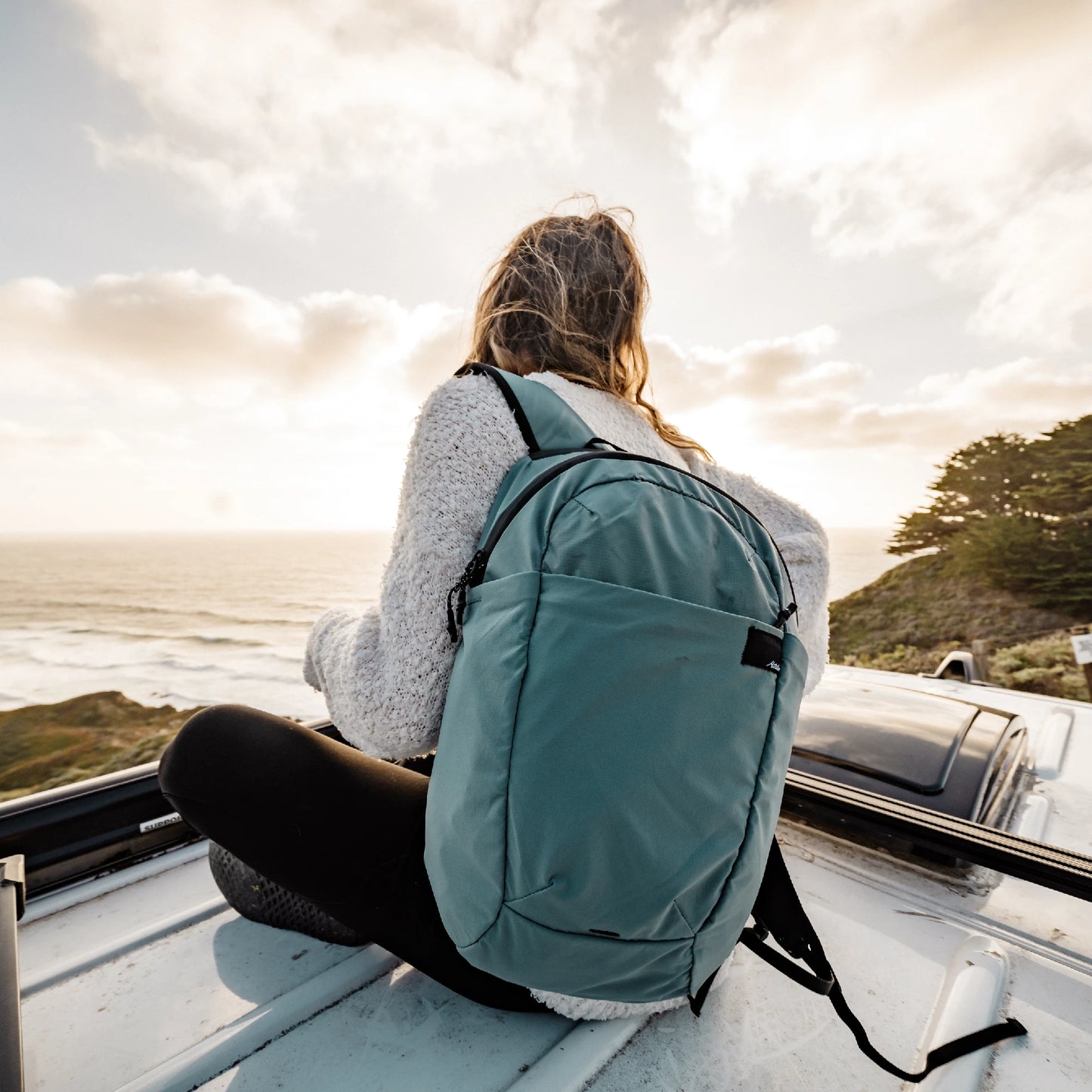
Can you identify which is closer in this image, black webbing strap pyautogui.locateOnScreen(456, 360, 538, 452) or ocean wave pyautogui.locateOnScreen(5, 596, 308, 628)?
black webbing strap pyautogui.locateOnScreen(456, 360, 538, 452)

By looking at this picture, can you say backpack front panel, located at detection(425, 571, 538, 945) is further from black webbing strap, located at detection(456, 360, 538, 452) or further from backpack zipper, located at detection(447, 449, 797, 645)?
black webbing strap, located at detection(456, 360, 538, 452)

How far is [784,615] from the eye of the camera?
2.29 feet

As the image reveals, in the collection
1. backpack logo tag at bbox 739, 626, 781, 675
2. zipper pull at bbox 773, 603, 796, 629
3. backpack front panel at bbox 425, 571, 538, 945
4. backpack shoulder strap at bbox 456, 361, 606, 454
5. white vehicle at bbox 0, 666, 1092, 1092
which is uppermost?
backpack shoulder strap at bbox 456, 361, 606, 454

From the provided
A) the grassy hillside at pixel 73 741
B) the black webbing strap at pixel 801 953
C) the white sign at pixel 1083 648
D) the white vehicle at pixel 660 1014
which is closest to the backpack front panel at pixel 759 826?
the black webbing strap at pixel 801 953

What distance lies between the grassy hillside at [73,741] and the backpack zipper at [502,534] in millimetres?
1415

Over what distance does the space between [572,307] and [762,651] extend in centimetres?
68

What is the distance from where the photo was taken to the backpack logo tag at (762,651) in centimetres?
65

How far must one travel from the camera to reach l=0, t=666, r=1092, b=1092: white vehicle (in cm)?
80

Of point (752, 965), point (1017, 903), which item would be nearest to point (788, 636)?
point (752, 965)

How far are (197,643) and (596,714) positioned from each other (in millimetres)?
5295

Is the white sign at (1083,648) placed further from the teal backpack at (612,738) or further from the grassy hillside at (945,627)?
the grassy hillside at (945,627)

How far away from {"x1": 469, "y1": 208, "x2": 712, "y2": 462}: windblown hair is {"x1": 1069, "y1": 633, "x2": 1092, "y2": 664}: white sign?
7.48ft

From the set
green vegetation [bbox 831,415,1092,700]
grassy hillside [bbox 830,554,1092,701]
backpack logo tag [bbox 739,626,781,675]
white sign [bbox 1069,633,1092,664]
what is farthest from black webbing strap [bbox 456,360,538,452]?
green vegetation [bbox 831,415,1092,700]

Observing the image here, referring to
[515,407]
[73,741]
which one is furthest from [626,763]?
[73,741]
